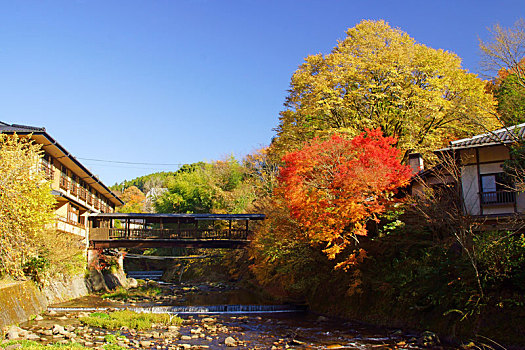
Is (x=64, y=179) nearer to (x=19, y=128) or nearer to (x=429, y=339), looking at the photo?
(x=19, y=128)

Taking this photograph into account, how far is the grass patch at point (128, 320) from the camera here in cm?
1906

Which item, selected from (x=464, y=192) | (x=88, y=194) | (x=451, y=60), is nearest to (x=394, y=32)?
(x=451, y=60)

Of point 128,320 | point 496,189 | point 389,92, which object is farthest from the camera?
point 389,92

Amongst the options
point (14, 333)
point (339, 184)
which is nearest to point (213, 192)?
point (339, 184)

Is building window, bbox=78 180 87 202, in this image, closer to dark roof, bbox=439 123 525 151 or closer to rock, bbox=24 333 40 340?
rock, bbox=24 333 40 340

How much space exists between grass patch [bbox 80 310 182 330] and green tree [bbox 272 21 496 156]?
14.9 meters

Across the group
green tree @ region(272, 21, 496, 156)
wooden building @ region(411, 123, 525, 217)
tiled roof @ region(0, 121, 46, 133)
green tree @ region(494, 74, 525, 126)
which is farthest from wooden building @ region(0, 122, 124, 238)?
green tree @ region(494, 74, 525, 126)

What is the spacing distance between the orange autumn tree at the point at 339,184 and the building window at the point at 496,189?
345cm

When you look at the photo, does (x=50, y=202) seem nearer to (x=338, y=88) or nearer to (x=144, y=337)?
(x=144, y=337)

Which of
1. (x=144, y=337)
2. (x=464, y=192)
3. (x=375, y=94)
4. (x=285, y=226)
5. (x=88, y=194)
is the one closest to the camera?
(x=144, y=337)

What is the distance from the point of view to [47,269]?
24.4 m

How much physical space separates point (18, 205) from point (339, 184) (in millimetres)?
13673

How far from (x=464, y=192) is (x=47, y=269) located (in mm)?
22637

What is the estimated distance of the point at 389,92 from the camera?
2841cm
